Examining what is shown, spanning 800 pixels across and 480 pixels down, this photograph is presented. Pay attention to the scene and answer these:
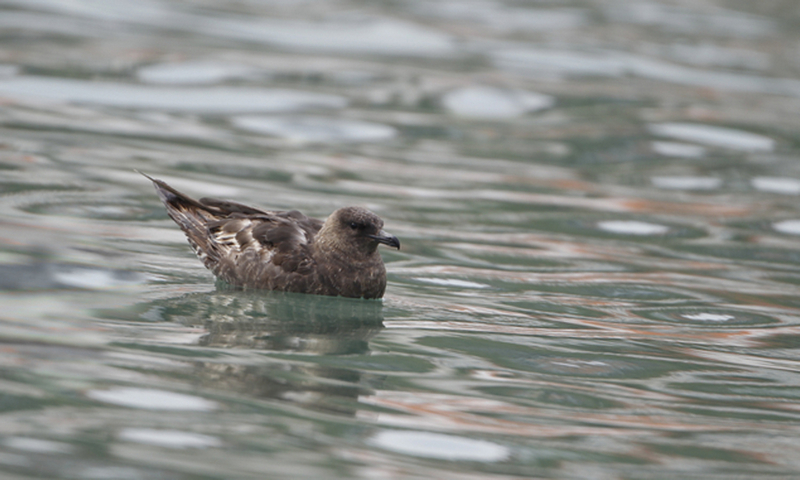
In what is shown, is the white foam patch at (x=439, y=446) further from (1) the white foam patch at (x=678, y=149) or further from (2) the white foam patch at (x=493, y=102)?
(2) the white foam patch at (x=493, y=102)

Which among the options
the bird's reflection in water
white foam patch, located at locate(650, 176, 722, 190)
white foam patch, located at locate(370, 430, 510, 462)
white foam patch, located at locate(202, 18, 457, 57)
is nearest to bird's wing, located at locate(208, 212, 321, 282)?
the bird's reflection in water

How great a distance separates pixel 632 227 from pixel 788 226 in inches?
60.8

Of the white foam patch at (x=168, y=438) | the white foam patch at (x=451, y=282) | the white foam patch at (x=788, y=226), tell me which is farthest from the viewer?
the white foam patch at (x=788, y=226)

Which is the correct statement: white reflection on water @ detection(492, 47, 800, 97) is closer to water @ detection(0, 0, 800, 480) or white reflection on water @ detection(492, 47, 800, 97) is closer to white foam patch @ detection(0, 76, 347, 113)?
water @ detection(0, 0, 800, 480)

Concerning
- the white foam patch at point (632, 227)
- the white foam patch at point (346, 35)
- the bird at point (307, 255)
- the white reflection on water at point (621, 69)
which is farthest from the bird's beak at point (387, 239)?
the white foam patch at point (346, 35)

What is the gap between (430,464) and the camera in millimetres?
4395

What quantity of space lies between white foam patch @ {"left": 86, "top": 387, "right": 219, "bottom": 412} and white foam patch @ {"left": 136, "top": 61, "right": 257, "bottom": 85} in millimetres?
9426

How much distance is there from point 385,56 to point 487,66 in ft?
4.94

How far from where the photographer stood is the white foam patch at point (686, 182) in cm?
1145

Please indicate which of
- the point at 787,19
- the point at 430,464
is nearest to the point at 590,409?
the point at 430,464

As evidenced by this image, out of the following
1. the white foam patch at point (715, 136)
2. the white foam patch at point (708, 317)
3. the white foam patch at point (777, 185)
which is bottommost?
the white foam patch at point (708, 317)

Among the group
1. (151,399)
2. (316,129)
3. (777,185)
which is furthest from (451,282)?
(777,185)

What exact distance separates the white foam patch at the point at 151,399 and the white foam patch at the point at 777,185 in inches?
323

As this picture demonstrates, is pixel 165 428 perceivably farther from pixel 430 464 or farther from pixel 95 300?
pixel 95 300
